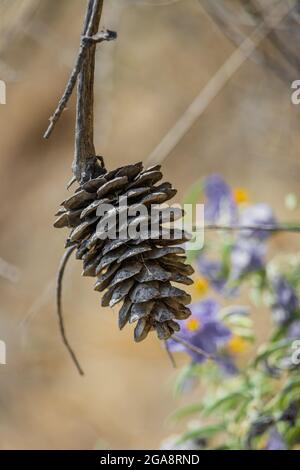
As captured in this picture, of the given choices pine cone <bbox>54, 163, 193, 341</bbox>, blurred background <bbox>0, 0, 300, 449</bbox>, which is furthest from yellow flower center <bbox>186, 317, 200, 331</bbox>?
blurred background <bbox>0, 0, 300, 449</bbox>

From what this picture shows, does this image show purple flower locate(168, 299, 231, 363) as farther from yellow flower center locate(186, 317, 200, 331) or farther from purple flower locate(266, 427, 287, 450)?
purple flower locate(266, 427, 287, 450)

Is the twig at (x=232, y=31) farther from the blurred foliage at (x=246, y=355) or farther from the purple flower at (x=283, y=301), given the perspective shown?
the purple flower at (x=283, y=301)

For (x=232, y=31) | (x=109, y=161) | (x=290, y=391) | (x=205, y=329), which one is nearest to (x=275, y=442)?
(x=290, y=391)

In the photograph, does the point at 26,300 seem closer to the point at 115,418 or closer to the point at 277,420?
the point at 115,418

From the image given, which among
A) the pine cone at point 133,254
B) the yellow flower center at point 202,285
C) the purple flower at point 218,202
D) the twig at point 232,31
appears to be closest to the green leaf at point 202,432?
the yellow flower center at point 202,285

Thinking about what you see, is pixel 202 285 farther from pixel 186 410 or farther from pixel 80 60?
pixel 80 60
